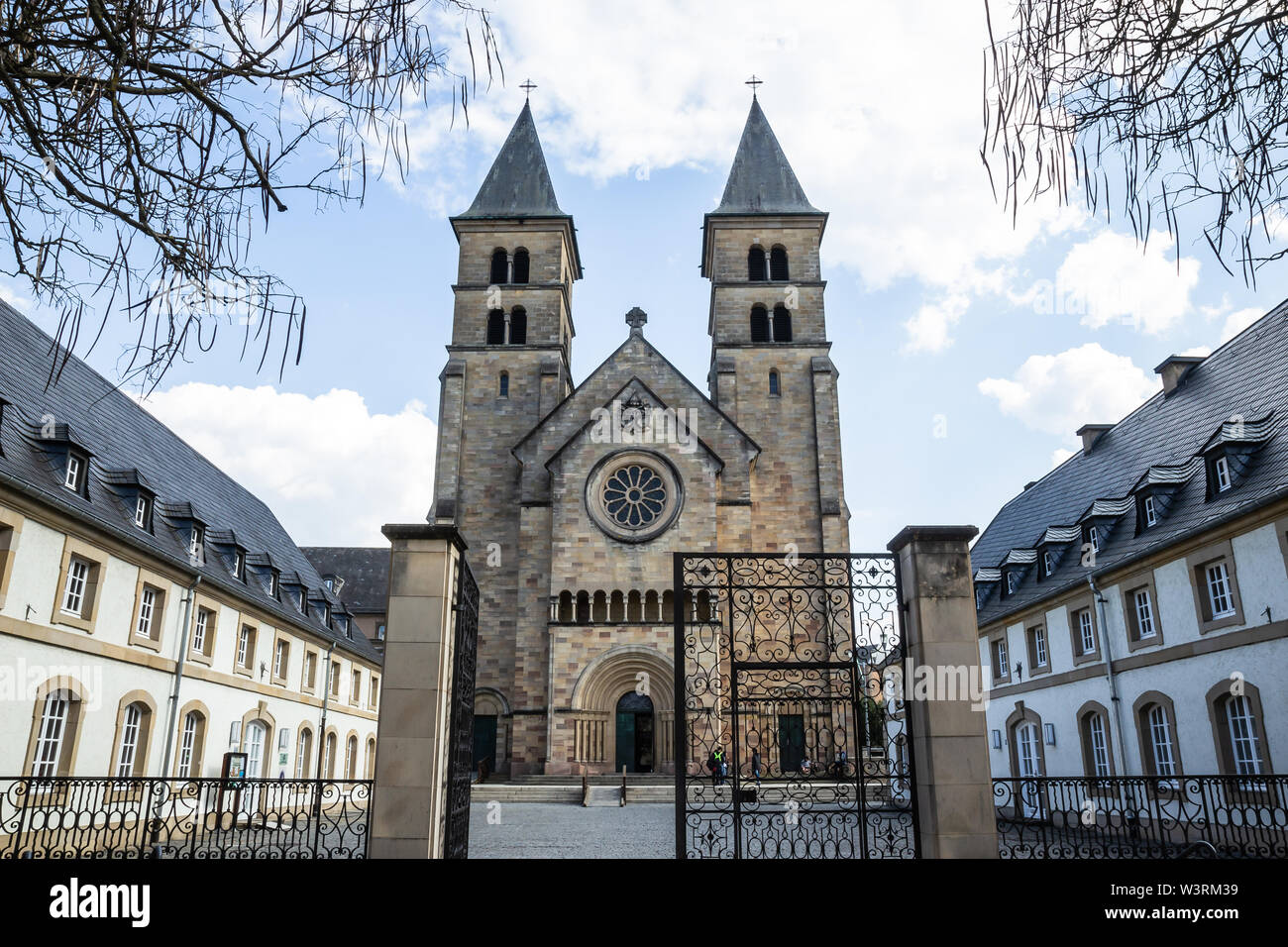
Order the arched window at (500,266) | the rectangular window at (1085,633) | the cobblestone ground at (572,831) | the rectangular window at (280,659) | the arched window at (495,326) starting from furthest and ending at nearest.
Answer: the arched window at (500,266), the arched window at (495,326), the rectangular window at (280,659), the rectangular window at (1085,633), the cobblestone ground at (572,831)

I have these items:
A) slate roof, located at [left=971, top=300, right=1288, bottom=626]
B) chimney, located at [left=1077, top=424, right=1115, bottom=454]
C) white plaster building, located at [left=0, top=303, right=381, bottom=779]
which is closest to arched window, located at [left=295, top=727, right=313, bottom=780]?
white plaster building, located at [left=0, top=303, right=381, bottom=779]

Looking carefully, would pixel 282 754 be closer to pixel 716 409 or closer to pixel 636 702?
pixel 636 702

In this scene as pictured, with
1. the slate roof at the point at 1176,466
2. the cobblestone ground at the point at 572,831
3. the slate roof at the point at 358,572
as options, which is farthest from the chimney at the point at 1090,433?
the slate roof at the point at 358,572

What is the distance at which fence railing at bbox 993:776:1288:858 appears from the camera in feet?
35.9

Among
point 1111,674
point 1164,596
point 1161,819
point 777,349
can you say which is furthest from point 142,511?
point 777,349

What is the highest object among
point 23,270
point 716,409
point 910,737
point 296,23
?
point 716,409

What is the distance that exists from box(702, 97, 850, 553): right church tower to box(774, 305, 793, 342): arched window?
43 mm

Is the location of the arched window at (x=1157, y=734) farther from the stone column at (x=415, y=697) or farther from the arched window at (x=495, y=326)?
the arched window at (x=495, y=326)

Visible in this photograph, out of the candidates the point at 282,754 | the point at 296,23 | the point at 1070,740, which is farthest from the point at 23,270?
the point at 282,754

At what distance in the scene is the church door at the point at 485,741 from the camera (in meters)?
33.1

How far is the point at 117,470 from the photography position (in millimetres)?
21578

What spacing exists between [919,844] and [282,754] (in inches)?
957
